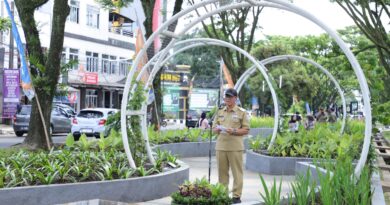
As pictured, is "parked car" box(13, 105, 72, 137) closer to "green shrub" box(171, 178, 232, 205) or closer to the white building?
the white building

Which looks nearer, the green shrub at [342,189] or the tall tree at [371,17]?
the green shrub at [342,189]

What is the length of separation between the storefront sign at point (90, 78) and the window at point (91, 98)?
2656mm

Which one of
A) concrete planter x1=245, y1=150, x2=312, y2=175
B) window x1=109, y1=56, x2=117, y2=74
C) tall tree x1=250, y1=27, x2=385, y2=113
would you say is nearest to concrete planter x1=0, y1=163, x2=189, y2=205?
concrete planter x1=245, y1=150, x2=312, y2=175

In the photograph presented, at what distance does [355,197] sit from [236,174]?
8.78 ft

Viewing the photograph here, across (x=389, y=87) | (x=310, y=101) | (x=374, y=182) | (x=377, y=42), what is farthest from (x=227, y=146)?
(x=310, y=101)

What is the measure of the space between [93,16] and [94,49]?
2502 mm

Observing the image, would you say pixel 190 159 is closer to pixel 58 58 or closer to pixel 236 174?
pixel 58 58

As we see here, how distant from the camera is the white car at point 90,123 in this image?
27.6 meters

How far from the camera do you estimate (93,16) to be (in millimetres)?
46562

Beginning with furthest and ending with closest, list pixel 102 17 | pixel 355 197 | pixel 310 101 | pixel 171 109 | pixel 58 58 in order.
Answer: pixel 171 109, pixel 310 101, pixel 102 17, pixel 58 58, pixel 355 197

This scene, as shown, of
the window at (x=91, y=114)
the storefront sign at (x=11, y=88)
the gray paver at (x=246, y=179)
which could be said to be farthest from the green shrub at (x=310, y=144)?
the storefront sign at (x=11, y=88)

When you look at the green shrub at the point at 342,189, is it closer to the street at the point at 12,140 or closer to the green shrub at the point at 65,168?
the green shrub at the point at 65,168

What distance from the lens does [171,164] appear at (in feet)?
36.1

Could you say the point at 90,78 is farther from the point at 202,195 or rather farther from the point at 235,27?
the point at 202,195
